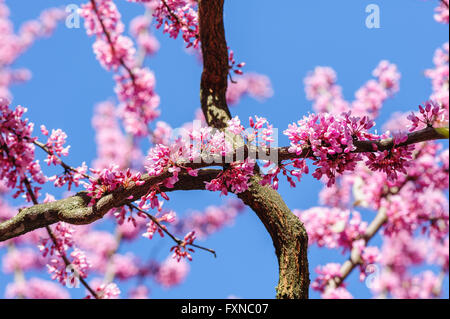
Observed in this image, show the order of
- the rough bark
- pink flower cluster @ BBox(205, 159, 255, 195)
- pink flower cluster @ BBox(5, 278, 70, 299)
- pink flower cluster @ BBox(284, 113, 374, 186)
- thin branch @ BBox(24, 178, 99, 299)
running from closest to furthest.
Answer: pink flower cluster @ BBox(284, 113, 374, 186) → pink flower cluster @ BBox(205, 159, 255, 195) → the rough bark → thin branch @ BBox(24, 178, 99, 299) → pink flower cluster @ BBox(5, 278, 70, 299)

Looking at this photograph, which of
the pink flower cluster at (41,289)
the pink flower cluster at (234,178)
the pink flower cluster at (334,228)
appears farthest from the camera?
the pink flower cluster at (41,289)

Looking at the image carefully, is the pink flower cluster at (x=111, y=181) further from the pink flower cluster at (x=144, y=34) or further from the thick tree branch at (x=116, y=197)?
the pink flower cluster at (x=144, y=34)

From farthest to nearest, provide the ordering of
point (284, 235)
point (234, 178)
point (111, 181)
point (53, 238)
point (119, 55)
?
point (119, 55), point (53, 238), point (284, 235), point (111, 181), point (234, 178)

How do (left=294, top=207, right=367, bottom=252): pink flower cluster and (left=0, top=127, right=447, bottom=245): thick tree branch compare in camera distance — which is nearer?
(left=0, top=127, right=447, bottom=245): thick tree branch

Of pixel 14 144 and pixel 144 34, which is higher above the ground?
pixel 144 34

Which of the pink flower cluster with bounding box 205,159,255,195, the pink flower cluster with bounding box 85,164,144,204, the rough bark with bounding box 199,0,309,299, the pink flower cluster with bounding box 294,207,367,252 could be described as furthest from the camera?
the pink flower cluster with bounding box 294,207,367,252

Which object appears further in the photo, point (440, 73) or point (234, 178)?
point (440, 73)

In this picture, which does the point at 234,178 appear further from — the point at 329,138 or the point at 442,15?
the point at 442,15

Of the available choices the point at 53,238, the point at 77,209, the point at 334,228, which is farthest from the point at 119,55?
the point at 334,228

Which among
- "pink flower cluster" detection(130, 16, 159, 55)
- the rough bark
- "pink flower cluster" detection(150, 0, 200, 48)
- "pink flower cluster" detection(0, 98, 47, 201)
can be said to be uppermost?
"pink flower cluster" detection(130, 16, 159, 55)

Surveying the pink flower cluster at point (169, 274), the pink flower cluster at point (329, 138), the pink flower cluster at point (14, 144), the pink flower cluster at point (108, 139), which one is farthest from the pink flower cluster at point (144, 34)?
the pink flower cluster at point (329, 138)

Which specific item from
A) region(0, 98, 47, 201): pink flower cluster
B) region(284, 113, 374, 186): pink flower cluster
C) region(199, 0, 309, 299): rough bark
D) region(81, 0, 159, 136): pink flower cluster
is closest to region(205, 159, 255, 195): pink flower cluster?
region(284, 113, 374, 186): pink flower cluster

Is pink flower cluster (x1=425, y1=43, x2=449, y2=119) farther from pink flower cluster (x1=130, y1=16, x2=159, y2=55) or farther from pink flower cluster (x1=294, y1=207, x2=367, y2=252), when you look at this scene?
pink flower cluster (x1=130, y1=16, x2=159, y2=55)

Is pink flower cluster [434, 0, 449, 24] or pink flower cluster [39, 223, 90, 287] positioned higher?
pink flower cluster [434, 0, 449, 24]
